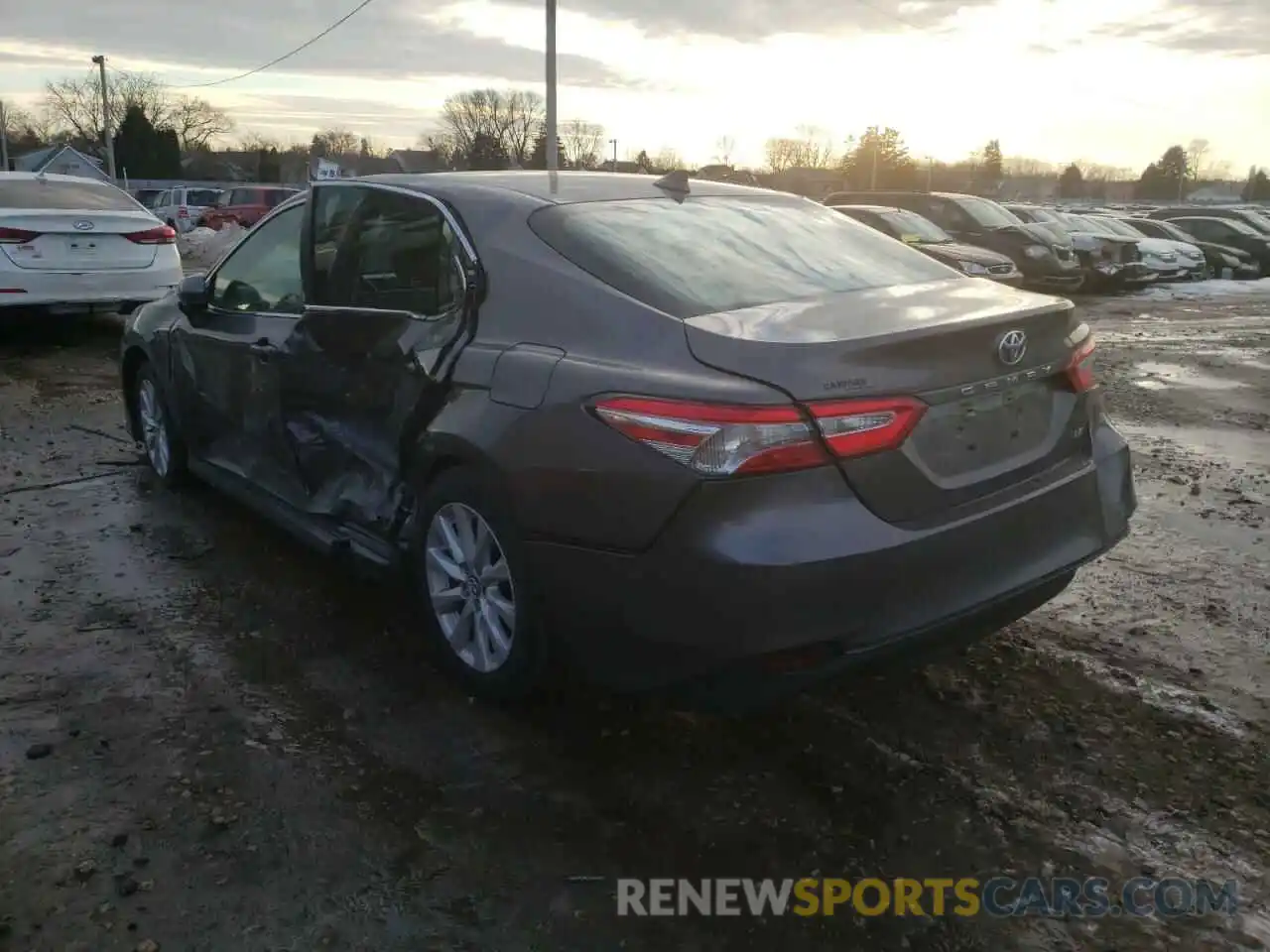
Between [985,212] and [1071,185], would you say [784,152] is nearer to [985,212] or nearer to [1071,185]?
[1071,185]

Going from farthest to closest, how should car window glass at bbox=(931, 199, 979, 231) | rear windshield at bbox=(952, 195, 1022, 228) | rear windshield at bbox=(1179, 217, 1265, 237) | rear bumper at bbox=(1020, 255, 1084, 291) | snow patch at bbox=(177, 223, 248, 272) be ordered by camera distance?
rear windshield at bbox=(1179, 217, 1265, 237), snow patch at bbox=(177, 223, 248, 272), rear windshield at bbox=(952, 195, 1022, 228), car window glass at bbox=(931, 199, 979, 231), rear bumper at bbox=(1020, 255, 1084, 291)

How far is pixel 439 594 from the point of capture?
352cm

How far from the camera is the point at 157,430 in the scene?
575 cm

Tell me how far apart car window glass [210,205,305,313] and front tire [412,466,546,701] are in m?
1.33

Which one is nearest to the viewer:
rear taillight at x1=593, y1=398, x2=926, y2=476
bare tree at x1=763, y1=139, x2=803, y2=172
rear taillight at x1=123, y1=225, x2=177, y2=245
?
rear taillight at x1=593, y1=398, x2=926, y2=476

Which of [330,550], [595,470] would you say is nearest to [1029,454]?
[595,470]

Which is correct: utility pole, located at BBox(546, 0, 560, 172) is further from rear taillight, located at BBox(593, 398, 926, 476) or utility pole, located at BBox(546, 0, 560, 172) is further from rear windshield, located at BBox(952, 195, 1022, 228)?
rear taillight, located at BBox(593, 398, 926, 476)

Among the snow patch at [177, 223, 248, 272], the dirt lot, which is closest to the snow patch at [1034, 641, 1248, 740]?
the dirt lot

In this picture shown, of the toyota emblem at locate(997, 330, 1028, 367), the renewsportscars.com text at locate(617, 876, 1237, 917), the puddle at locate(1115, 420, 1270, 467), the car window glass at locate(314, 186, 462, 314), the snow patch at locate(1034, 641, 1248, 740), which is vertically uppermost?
the car window glass at locate(314, 186, 462, 314)

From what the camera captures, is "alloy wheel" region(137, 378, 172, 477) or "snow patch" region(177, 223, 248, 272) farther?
"snow patch" region(177, 223, 248, 272)

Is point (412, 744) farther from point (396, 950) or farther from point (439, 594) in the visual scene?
point (396, 950)

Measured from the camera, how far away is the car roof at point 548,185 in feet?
12.0

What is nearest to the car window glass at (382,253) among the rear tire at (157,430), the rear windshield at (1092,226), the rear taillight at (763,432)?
the rear taillight at (763,432)

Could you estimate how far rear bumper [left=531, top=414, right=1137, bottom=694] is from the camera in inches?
103
